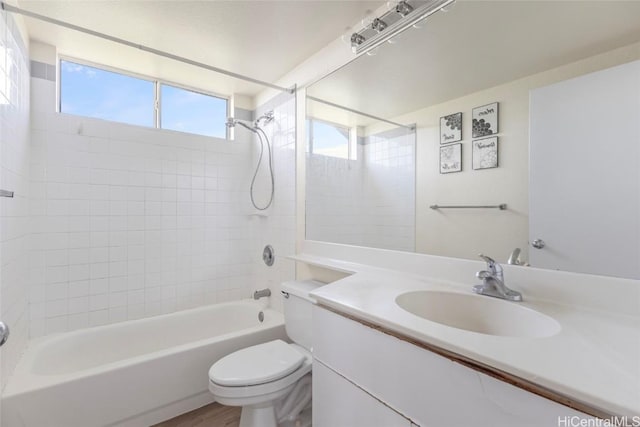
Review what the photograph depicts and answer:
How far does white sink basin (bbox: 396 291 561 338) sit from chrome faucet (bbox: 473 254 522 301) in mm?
28

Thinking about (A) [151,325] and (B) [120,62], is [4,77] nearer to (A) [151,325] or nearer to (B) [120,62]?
(B) [120,62]

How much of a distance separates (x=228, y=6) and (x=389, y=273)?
5.43ft

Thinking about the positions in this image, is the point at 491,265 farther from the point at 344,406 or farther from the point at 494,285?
the point at 344,406

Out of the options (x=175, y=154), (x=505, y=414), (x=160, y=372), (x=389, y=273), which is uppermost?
(x=175, y=154)

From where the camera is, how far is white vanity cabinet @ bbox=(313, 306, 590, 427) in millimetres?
577

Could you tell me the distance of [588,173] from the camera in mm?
935

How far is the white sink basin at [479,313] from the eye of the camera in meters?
0.88

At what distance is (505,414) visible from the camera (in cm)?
58

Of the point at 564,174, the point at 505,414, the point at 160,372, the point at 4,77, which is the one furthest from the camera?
the point at 160,372

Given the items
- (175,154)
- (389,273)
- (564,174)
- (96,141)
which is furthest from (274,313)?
(564,174)

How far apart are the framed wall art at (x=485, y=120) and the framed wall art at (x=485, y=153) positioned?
0.03m

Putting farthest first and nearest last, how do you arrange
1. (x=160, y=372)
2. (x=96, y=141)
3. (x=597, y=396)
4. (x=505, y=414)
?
(x=96, y=141) < (x=160, y=372) < (x=505, y=414) < (x=597, y=396)

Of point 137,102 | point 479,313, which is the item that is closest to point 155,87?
point 137,102

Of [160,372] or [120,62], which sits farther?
[120,62]
